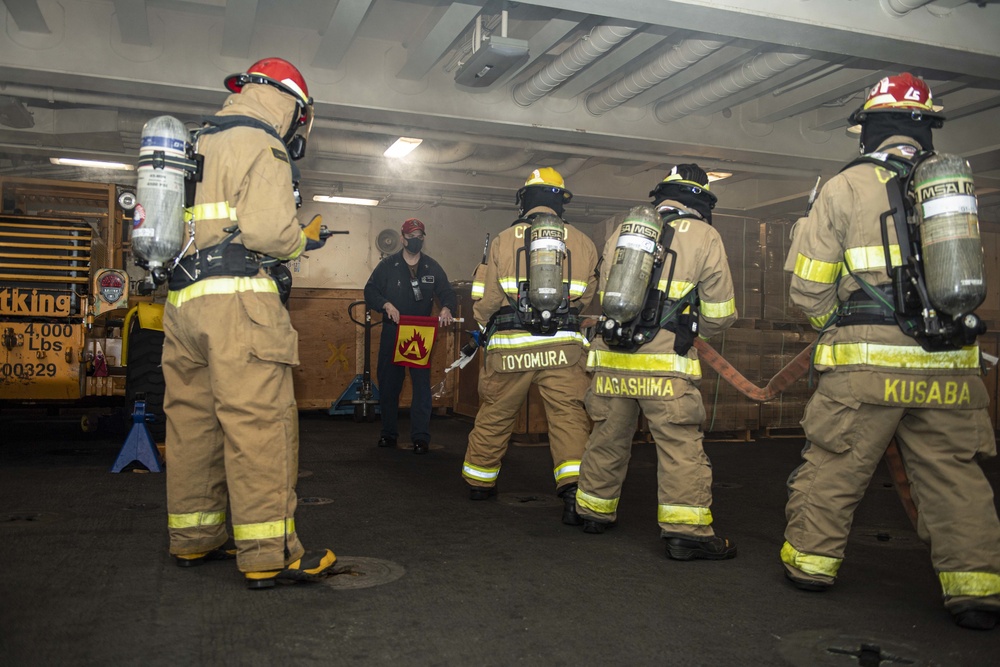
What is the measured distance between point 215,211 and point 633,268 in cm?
188

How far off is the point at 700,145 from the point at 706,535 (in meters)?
6.42

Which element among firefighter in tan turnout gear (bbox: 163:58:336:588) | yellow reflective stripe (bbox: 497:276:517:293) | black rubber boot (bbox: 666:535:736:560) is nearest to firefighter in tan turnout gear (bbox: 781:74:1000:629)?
black rubber boot (bbox: 666:535:736:560)

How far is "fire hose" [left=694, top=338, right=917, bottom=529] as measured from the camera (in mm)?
3510

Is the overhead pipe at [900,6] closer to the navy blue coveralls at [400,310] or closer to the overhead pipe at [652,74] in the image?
the overhead pipe at [652,74]

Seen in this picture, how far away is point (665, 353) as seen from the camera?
394 cm

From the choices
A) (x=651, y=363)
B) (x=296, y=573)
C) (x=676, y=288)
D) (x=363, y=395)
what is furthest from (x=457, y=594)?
(x=363, y=395)

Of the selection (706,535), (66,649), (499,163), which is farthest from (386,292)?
(66,649)

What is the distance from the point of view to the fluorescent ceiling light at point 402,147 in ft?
32.6

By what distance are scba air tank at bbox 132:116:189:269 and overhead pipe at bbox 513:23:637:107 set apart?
4.05m

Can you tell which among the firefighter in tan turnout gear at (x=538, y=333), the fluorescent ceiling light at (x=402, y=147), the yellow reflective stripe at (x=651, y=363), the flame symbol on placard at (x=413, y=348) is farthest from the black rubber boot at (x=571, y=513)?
the fluorescent ceiling light at (x=402, y=147)

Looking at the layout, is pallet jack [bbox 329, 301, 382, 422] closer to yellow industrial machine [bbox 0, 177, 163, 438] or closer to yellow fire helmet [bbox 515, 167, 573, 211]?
yellow industrial machine [bbox 0, 177, 163, 438]

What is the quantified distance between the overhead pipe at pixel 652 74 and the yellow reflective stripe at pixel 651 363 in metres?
3.41

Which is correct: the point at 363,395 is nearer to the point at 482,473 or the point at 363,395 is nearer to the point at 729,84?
the point at 482,473

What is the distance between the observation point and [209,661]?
8.20 feet
